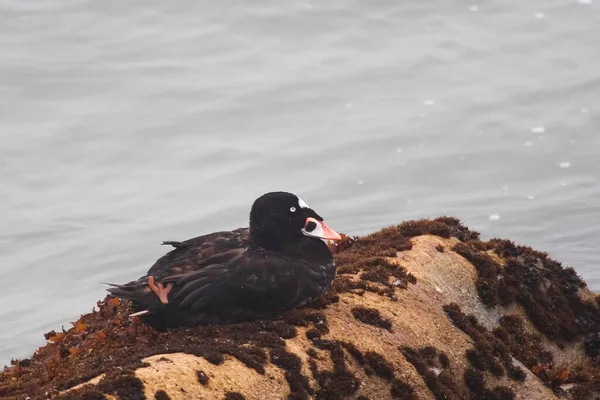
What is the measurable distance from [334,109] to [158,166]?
13.0 ft

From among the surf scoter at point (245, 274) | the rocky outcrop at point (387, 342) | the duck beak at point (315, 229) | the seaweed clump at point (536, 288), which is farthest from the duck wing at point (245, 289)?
the seaweed clump at point (536, 288)

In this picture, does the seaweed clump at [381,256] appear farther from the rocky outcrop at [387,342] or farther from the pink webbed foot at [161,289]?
the pink webbed foot at [161,289]

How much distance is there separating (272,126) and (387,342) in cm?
1308

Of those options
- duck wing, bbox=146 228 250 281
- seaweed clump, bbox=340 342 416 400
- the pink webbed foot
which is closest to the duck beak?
duck wing, bbox=146 228 250 281

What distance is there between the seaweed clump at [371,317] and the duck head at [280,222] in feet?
2.19

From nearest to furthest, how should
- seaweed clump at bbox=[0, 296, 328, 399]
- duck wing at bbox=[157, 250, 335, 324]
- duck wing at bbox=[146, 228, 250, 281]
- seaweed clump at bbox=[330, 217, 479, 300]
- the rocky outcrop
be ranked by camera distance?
1. seaweed clump at bbox=[0, 296, 328, 399]
2. the rocky outcrop
3. duck wing at bbox=[157, 250, 335, 324]
4. duck wing at bbox=[146, 228, 250, 281]
5. seaweed clump at bbox=[330, 217, 479, 300]

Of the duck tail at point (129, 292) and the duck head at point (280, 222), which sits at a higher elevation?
the duck head at point (280, 222)

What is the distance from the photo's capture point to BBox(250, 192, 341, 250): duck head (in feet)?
25.1

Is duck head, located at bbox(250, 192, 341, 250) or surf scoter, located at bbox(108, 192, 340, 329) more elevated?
duck head, located at bbox(250, 192, 341, 250)

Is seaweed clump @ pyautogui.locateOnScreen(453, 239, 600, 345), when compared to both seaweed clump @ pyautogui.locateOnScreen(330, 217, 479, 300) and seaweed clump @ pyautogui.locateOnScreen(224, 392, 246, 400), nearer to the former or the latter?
seaweed clump @ pyautogui.locateOnScreen(330, 217, 479, 300)

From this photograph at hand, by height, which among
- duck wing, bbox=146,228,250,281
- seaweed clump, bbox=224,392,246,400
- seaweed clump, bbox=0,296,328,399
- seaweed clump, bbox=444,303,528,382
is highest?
duck wing, bbox=146,228,250,281

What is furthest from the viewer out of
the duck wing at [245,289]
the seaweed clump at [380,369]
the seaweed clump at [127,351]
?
the duck wing at [245,289]

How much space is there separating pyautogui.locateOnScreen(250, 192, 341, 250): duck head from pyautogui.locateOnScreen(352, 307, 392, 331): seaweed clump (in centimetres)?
67

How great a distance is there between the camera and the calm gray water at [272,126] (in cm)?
1673
